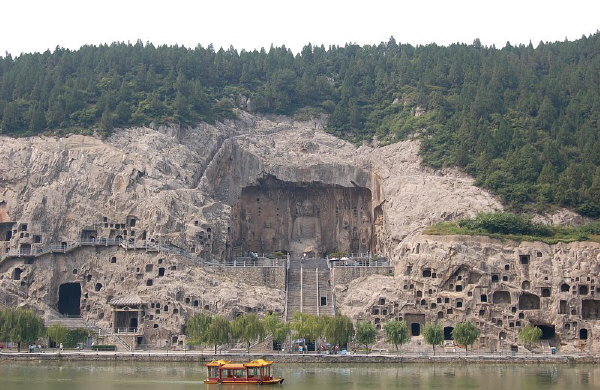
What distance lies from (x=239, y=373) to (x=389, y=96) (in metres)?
56.4

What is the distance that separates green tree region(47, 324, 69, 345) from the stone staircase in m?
17.2

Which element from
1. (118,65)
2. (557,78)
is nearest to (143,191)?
(118,65)

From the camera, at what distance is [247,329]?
75625mm

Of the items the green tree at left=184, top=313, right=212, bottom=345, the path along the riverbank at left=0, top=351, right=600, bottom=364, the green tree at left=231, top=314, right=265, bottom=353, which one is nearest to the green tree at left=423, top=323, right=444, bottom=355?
the path along the riverbank at left=0, top=351, right=600, bottom=364

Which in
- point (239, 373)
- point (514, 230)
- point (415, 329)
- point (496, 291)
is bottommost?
point (239, 373)

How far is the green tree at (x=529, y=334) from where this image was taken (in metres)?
78.4

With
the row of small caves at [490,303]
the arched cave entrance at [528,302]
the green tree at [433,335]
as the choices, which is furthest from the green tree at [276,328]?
the arched cave entrance at [528,302]

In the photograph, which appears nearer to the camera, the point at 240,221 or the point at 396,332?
the point at 396,332

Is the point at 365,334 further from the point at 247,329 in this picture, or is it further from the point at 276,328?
the point at 247,329

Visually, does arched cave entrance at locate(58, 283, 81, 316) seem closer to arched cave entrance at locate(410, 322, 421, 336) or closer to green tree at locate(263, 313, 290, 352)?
green tree at locate(263, 313, 290, 352)

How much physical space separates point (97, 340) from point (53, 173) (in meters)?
17.6

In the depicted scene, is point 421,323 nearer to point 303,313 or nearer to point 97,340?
point 303,313

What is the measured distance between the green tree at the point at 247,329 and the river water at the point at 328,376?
4.20 m

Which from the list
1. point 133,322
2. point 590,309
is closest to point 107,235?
point 133,322
